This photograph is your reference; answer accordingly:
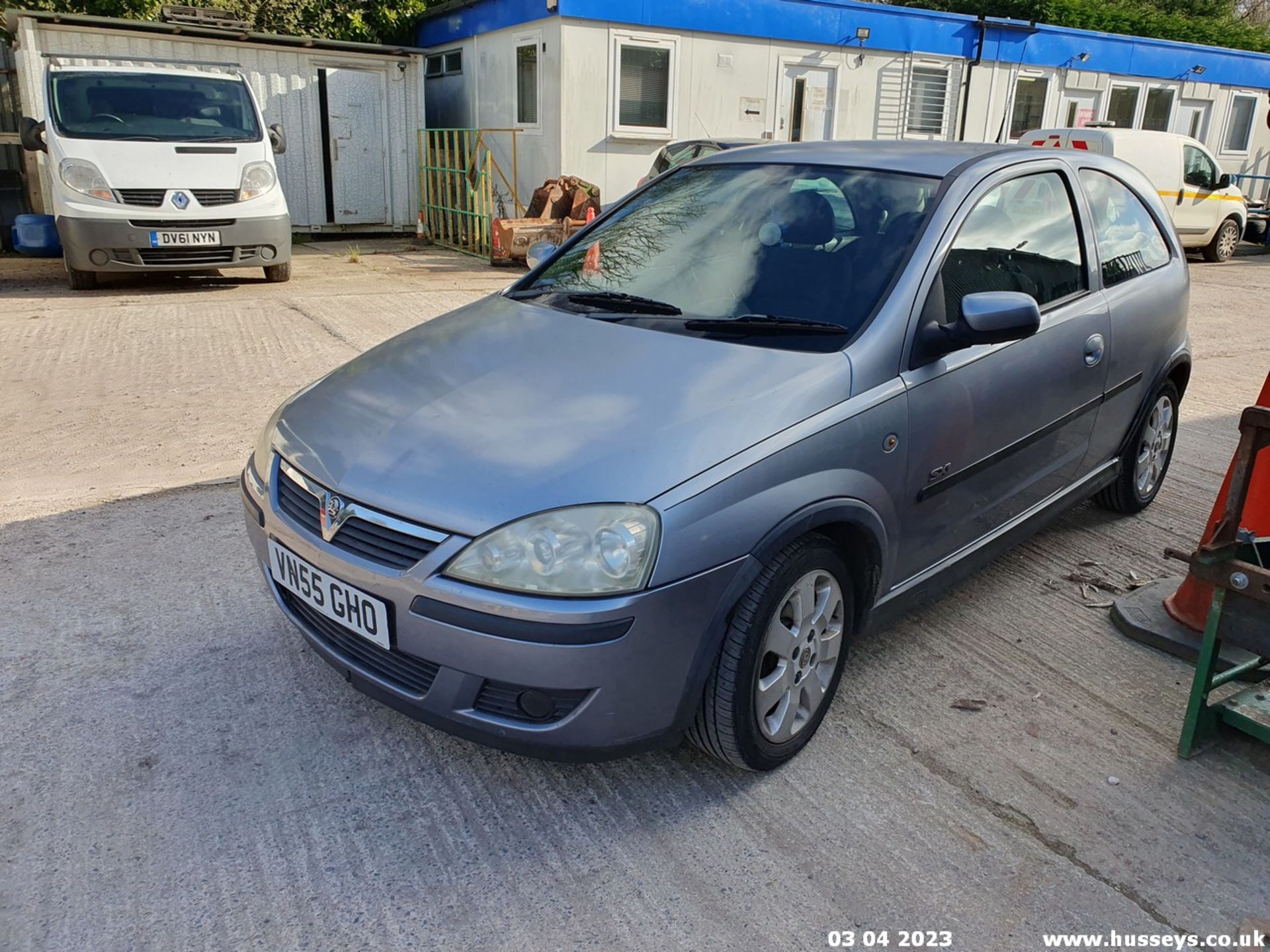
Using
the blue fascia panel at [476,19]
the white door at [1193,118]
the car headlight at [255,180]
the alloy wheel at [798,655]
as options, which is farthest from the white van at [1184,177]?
the alloy wheel at [798,655]

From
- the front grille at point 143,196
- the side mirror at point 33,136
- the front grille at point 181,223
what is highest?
the side mirror at point 33,136

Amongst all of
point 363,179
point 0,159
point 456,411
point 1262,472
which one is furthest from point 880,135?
point 456,411

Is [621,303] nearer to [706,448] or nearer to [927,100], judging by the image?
[706,448]

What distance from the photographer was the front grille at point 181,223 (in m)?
9.33

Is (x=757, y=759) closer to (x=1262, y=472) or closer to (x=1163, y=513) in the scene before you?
(x=1262, y=472)

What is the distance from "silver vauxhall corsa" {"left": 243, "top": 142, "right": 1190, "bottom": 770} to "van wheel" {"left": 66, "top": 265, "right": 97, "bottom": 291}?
813 centimetres

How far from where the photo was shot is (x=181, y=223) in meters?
9.45

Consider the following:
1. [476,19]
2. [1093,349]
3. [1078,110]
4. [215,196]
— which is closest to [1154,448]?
[1093,349]

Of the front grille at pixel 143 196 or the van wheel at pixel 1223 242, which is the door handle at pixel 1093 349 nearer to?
the front grille at pixel 143 196

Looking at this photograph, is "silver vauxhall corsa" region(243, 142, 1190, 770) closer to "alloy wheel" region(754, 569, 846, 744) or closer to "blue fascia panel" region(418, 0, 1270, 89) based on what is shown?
"alloy wheel" region(754, 569, 846, 744)

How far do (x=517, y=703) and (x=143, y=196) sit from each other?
880cm

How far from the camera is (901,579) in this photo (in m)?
3.03

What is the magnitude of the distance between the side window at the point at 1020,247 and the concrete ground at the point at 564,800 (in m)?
1.20

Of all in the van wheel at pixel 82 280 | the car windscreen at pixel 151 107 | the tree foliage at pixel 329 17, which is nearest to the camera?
the car windscreen at pixel 151 107
